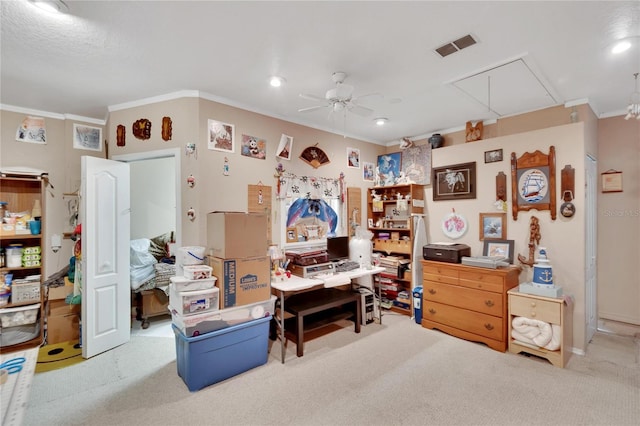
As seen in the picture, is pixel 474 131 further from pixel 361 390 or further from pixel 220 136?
pixel 361 390

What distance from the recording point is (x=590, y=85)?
9.48 feet

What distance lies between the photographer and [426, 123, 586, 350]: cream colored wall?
2953 millimetres

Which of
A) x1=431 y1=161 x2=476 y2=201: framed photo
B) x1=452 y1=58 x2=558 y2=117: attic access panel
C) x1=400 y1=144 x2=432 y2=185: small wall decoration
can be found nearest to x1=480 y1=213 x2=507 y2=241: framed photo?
x1=431 y1=161 x2=476 y2=201: framed photo

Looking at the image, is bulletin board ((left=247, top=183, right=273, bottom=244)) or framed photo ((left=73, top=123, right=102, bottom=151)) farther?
framed photo ((left=73, top=123, right=102, bottom=151))

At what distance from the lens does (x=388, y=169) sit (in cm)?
489

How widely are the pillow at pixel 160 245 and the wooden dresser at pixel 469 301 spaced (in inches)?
148

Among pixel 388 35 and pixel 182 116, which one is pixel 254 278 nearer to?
pixel 182 116

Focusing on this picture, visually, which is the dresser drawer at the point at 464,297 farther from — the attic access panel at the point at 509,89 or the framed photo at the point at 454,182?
the attic access panel at the point at 509,89

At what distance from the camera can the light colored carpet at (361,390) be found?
80.4 inches

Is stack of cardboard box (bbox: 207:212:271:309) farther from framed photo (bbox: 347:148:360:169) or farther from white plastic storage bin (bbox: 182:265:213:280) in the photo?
framed photo (bbox: 347:148:360:169)

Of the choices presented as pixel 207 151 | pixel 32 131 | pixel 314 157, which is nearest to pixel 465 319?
pixel 314 157

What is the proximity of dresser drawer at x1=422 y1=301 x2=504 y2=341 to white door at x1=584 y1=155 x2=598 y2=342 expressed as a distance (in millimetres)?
979

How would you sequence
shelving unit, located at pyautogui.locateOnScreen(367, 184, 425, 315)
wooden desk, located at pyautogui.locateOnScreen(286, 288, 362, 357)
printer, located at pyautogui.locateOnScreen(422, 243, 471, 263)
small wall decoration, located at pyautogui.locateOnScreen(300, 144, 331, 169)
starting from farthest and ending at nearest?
1. shelving unit, located at pyautogui.locateOnScreen(367, 184, 425, 315)
2. small wall decoration, located at pyautogui.locateOnScreen(300, 144, 331, 169)
3. printer, located at pyautogui.locateOnScreen(422, 243, 471, 263)
4. wooden desk, located at pyautogui.locateOnScreen(286, 288, 362, 357)

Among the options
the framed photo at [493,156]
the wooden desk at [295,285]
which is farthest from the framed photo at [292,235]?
the framed photo at [493,156]
